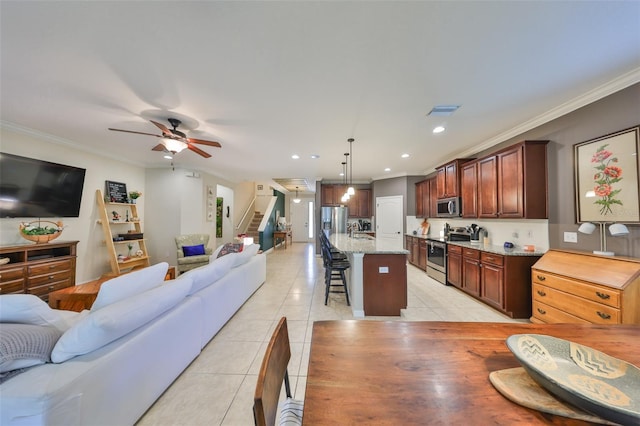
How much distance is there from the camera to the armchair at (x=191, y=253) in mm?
4965

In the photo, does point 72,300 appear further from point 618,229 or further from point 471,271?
point 618,229

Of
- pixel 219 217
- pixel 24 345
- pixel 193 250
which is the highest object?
pixel 219 217

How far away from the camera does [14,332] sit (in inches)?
42.6

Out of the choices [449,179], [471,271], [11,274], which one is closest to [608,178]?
[471,271]

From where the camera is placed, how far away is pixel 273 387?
0.77 metres

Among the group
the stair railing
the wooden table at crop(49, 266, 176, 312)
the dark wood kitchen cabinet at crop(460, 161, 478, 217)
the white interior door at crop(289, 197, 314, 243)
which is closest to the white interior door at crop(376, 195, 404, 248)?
the dark wood kitchen cabinet at crop(460, 161, 478, 217)

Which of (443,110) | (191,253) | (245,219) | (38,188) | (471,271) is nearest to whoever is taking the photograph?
(443,110)

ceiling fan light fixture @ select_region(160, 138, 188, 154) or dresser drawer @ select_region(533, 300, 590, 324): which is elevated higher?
ceiling fan light fixture @ select_region(160, 138, 188, 154)

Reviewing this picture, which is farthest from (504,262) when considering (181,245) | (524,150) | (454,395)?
(181,245)

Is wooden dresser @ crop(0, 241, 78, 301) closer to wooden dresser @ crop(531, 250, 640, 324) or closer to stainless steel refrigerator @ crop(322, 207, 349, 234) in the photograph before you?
stainless steel refrigerator @ crop(322, 207, 349, 234)

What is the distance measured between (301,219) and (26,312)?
10251 mm

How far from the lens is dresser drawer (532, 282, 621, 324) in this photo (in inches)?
77.2

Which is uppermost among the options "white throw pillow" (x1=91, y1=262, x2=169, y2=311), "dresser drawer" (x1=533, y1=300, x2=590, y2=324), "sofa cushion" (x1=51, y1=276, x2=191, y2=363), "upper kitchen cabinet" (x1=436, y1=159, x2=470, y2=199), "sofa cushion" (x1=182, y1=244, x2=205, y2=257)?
"upper kitchen cabinet" (x1=436, y1=159, x2=470, y2=199)

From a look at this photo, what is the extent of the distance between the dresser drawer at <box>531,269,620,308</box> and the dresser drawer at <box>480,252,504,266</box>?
1.09 feet
